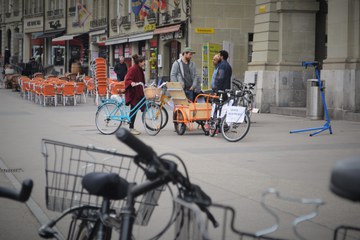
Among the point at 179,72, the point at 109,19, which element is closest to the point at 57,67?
the point at 109,19

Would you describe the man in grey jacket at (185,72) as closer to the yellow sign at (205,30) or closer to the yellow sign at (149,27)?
the yellow sign at (205,30)

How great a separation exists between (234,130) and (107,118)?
296cm

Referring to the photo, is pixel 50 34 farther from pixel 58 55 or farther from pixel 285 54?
pixel 285 54

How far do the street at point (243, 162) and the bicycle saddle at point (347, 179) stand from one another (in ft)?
12.9

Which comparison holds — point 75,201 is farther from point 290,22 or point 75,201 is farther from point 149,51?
point 149,51

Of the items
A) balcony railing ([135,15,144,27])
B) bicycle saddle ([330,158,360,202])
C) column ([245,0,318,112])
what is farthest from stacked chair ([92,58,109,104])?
bicycle saddle ([330,158,360,202])

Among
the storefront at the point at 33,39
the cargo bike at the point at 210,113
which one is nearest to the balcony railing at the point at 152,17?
the cargo bike at the point at 210,113

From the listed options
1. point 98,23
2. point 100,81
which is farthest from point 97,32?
point 100,81

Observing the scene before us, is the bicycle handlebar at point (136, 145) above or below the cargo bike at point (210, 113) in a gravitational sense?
above

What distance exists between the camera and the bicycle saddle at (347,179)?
69.1 inches

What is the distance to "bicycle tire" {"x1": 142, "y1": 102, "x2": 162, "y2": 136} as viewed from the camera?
1462cm

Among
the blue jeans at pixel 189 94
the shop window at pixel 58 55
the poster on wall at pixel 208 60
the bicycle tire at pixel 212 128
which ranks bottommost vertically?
the bicycle tire at pixel 212 128

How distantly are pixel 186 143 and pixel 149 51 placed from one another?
971 inches

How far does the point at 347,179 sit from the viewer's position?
1.75 m
